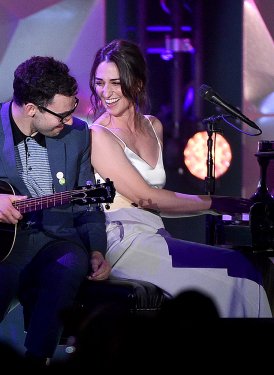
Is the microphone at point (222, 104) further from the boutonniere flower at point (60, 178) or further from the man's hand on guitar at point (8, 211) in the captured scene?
the man's hand on guitar at point (8, 211)

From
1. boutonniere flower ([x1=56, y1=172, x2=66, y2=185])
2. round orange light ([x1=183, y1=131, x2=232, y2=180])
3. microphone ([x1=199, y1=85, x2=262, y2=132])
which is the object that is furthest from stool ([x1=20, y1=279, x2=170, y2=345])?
round orange light ([x1=183, y1=131, x2=232, y2=180])

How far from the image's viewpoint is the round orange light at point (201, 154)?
5.13 metres

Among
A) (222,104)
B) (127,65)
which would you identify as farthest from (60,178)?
(222,104)

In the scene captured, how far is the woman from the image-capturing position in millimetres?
3303

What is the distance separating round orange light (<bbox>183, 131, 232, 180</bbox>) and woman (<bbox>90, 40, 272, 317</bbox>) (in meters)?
1.20

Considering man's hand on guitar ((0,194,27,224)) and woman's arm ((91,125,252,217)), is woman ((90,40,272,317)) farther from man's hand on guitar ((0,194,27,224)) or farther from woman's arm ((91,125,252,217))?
man's hand on guitar ((0,194,27,224))

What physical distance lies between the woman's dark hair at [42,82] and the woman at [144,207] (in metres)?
0.36

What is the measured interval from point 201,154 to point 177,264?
189 cm

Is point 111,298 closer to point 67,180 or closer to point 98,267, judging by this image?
point 98,267

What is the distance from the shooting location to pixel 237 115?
3635mm

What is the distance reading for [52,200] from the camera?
3.20 metres

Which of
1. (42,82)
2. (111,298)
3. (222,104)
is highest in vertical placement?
(42,82)

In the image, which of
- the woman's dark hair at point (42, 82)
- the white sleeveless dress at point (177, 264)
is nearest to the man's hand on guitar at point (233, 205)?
the white sleeveless dress at point (177, 264)

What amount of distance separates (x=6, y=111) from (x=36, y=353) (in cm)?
104
